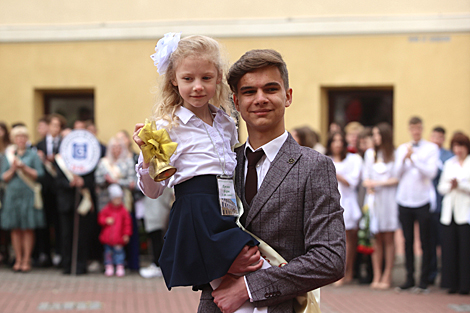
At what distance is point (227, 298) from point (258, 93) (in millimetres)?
837

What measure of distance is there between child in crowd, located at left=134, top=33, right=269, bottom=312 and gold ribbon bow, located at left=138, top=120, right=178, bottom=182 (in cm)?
5

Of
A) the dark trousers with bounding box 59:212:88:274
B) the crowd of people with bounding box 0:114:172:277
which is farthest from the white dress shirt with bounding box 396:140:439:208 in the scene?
the dark trousers with bounding box 59:212:88:274

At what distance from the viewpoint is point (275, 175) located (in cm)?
258

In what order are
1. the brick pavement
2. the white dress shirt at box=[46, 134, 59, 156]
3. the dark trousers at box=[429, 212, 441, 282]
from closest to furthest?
the brick pavement → the dark trousers at box=[429, 212, 441, 282] → the white dress shirt at box=[46, 134, 59, 156]

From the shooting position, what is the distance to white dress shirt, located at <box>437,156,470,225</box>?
8102 mm

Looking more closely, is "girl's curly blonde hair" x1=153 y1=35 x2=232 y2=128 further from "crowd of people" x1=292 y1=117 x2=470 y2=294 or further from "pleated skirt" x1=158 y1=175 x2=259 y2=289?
"crowd of people" x1=292 y1=117 x2=470 y2=294

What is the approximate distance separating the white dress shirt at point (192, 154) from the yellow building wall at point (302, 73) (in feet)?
29.3

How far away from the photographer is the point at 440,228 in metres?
8.45

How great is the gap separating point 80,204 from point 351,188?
4.02 meters

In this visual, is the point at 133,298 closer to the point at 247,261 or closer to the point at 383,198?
the point at 383,198

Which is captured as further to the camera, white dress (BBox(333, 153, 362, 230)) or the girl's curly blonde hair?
white dress (BBox(333, 153, 362, 230))

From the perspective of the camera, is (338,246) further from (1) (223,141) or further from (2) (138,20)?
(2) (138,20)

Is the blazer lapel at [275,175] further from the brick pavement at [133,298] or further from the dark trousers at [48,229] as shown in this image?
the dark trousers at [48,229]

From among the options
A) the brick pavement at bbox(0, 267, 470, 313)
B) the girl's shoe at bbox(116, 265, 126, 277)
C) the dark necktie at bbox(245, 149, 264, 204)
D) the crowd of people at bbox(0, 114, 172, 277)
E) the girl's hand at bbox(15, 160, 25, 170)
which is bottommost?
the brick pavement at bbox(0, 267, 470, 313)
